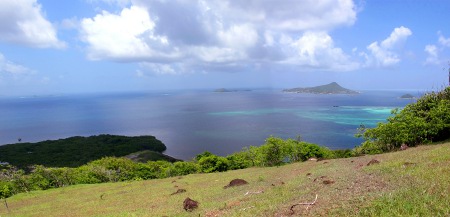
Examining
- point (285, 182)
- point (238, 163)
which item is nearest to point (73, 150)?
point (238, 163)

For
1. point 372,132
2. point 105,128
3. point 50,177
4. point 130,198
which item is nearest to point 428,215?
point 130,198

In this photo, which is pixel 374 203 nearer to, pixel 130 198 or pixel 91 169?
pixel 130 198

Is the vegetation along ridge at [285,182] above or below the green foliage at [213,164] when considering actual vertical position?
above

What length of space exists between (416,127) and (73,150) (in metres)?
106

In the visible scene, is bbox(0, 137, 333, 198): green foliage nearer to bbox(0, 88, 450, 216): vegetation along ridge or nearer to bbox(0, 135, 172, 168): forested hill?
bbox(0, 88, 450, 216): vegetation along ridge

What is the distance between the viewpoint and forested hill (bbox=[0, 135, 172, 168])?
3895 inches

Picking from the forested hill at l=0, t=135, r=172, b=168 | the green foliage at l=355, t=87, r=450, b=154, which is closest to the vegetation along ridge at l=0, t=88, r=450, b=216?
the green foliage at l=355, t=87, r=450, b=154

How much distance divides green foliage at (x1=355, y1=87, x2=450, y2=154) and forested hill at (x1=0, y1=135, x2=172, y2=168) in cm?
7343

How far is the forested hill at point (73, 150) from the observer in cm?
9894

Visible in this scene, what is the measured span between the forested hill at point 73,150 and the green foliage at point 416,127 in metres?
73.4

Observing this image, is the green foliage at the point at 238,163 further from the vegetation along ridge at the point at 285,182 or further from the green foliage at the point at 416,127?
the green foliage at the point at 416,127

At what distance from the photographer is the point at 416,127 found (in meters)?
33.2

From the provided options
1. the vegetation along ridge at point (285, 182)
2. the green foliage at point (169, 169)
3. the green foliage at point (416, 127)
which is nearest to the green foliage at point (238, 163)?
the green foliage at point (169, 169)

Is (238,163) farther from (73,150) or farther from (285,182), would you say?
(73,150)
